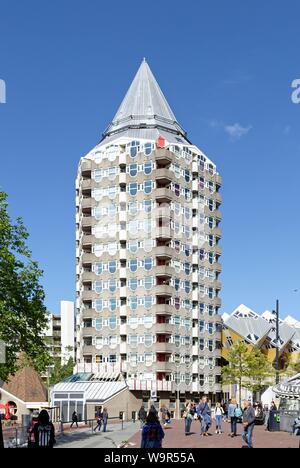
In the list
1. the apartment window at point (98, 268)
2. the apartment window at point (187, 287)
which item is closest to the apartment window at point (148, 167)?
the apartment window at point (98, 268)

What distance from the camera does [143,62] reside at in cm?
11400

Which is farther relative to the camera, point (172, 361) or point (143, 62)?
point (143, 62)

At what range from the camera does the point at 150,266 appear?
93.8 metres

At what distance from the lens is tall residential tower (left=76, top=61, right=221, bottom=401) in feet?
306

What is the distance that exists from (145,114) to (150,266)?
24.1 metres

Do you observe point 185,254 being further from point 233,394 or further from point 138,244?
point 233,394

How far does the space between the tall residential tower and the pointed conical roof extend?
242cm

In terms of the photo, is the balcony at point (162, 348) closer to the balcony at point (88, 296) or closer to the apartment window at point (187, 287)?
the apartment window at point (187, 287)

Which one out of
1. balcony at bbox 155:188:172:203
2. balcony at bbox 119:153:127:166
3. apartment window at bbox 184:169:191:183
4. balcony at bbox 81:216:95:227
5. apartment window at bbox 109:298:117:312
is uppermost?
balcony at bbox 119:153:127:166

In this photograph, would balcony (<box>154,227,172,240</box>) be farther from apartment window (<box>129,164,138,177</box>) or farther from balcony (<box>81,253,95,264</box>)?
balcony (<box>81,253,95,264</box>)

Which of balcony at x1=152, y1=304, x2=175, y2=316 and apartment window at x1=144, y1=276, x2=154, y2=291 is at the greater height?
apartment window at x1=144, y1=276, x2=154, y2=291

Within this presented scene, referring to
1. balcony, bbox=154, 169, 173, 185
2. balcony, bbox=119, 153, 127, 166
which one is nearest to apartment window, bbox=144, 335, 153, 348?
balcony, bbox=154, 169, 173, 185
